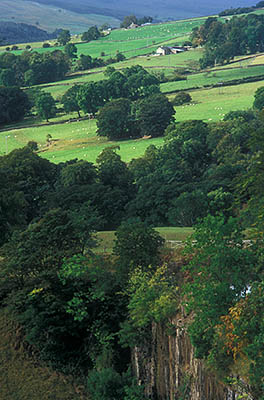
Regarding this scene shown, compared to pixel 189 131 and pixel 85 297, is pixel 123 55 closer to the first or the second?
pixel 189 131

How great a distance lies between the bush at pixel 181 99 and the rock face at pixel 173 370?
311ft

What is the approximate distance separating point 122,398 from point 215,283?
759cm

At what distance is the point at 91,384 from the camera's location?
30.8 meters

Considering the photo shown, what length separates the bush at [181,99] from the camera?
402 feet

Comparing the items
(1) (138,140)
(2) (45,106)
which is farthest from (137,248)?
(2) (45,106)

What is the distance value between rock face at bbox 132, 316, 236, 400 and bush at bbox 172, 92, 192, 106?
94805mm

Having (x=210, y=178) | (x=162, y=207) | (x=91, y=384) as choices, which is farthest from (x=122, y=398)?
(x=210, y=178)

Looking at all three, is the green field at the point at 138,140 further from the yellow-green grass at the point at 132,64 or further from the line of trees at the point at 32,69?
the line of trees at the point at 32,69

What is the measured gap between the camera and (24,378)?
32844 mm

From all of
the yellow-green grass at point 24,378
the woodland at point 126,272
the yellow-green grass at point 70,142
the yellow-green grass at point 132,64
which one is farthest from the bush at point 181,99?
the yellow-green grass at point 24,378

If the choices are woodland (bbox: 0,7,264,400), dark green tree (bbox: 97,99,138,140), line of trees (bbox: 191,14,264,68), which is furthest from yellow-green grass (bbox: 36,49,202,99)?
woodland (bbox: 0,7,264,400)

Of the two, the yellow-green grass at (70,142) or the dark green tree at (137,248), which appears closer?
the dark green tree at (137,248)

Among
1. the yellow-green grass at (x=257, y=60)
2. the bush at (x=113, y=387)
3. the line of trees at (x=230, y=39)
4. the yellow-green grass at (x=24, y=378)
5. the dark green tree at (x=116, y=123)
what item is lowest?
the yellow-green grass at (x=24, y=378)

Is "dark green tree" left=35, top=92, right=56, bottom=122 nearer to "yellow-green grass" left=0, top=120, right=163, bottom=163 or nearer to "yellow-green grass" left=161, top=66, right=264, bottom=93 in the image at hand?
"yellow-green grass" left=0, top=120, right=163, bottom=163
